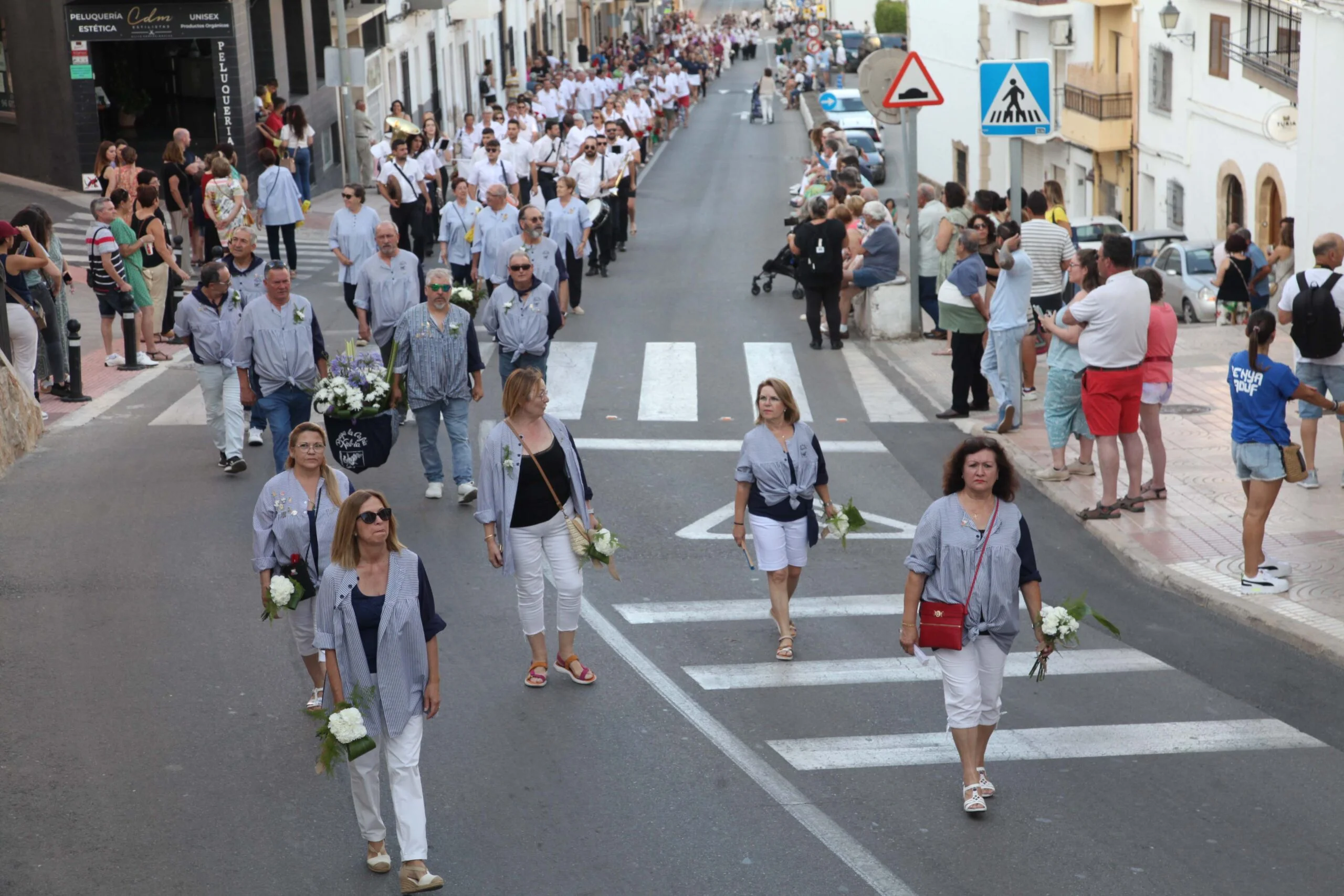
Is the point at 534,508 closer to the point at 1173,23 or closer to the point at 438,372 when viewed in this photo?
the point at 438,372

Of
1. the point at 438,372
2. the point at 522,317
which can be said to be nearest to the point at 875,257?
the point at 522,317

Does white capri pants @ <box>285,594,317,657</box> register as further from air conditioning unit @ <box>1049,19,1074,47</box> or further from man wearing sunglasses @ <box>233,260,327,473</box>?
air conditioning unit @ <box>1049,19,1074,47</box>

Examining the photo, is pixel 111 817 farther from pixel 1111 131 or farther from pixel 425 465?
pixel 1111 131

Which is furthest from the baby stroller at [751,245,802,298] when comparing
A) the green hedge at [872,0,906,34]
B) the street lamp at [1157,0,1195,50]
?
the green hedge at [872,0,906,34]

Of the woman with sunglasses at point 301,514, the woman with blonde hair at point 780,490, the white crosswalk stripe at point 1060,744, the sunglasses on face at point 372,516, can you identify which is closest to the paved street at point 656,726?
the white crosswalk stripe at point 1060,744

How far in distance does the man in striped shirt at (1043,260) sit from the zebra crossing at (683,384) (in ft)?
3.93

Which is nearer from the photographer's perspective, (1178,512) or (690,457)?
(1178,512)

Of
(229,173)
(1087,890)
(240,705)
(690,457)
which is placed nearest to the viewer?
(1087,890)

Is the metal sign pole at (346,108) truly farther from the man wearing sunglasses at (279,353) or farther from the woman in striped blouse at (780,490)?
the woman in striped blouse at (780,490)

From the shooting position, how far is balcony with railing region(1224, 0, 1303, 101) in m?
28.8

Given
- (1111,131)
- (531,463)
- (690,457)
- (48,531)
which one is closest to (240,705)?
(531,463)

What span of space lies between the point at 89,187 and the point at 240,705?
70.0ft

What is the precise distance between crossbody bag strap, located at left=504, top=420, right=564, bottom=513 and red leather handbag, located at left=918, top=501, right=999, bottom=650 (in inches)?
91.7

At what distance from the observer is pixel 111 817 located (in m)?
7.36
